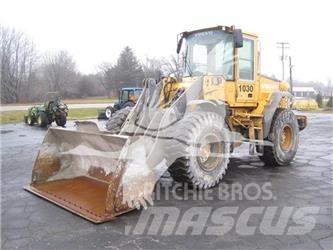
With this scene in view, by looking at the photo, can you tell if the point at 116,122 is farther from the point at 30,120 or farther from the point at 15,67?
the point at 15,67

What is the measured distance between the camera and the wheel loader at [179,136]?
5.05 meters

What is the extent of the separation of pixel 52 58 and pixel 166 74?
2382 inches

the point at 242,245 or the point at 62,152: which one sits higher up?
the point at 62,152

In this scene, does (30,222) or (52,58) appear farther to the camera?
(52,58)

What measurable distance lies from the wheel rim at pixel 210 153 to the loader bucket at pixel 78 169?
1426 millimetres

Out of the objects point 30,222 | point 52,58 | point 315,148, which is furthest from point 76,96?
point 30,222

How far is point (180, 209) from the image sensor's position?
5.15m

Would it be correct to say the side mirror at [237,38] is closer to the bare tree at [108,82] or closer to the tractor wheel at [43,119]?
the tractor wheel at [43,119]

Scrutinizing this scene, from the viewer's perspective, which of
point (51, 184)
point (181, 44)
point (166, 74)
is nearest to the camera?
point (51, 184)

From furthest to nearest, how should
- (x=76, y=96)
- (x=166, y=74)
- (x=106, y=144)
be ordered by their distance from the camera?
(x=76, y=96) < (x=166, y=74) < (x=106, y=144)

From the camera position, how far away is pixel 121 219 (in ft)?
15.5

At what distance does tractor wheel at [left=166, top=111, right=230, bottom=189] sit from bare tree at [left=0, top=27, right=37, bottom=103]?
145 ft

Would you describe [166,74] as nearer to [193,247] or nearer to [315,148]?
[193,247]

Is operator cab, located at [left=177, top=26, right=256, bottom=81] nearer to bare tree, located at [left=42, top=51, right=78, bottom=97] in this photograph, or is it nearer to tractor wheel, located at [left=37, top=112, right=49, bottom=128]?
tractor wheel, located at [left=37, top=112, right=49, bottom=128]
